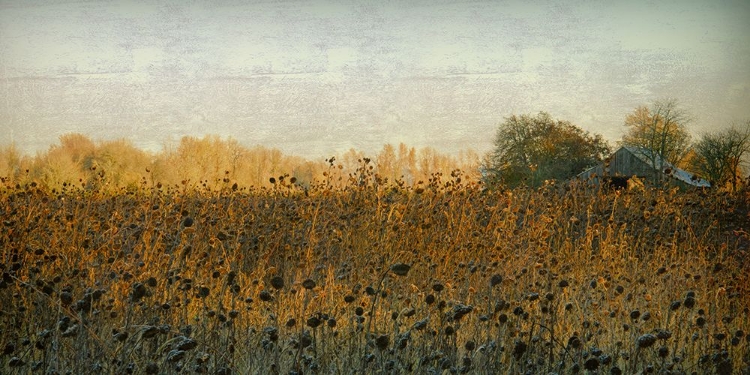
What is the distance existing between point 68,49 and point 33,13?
0.54 meters

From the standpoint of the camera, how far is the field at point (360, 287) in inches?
107

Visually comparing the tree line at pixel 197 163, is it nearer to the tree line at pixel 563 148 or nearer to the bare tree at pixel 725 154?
the bare tree at pixel 725 154

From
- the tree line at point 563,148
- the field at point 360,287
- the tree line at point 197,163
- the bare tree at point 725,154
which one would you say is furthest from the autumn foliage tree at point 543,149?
the field at point 360,287

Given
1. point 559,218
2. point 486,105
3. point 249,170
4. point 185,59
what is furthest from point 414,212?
point 249,170

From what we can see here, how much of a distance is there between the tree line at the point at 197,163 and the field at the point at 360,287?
71cm

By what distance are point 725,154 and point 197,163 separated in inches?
390

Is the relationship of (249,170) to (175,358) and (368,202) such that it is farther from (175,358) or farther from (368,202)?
(175,358)

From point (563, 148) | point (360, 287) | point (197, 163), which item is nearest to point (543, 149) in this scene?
point (563, 148)

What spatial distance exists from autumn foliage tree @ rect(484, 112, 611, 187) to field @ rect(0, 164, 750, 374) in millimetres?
15605

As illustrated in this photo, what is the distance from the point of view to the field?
8.89 feet

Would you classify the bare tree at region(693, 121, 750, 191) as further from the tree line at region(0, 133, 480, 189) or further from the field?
the tree line at region(0, 133, 480, 189)

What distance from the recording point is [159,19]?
7.96 m

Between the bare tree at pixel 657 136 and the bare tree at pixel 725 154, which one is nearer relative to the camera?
Result: the bare tree at pixel 725 154

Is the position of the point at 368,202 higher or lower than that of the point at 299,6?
lower
